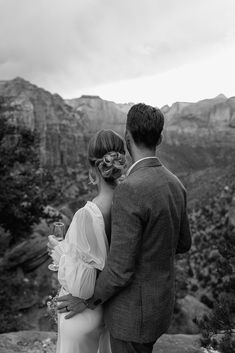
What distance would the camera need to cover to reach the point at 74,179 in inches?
2132

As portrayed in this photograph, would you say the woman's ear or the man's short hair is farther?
the woman's ear

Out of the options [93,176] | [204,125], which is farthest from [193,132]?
[93,176]

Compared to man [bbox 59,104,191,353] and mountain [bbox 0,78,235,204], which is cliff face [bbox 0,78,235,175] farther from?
man [bbox 59,104,191,353]

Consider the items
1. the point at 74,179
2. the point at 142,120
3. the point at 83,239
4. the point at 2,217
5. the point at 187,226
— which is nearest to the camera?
the point at 142,120

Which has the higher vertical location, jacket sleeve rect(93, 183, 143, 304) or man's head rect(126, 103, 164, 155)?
man's head rect(126, 103, 164, 155)

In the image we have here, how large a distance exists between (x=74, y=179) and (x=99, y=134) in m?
51.8

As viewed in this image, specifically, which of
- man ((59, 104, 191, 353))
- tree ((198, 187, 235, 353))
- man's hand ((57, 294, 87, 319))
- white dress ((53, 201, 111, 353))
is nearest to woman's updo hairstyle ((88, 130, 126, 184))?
man ((59, 104, 191, 353))

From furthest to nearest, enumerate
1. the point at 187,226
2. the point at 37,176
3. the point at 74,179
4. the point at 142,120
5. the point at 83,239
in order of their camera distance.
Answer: the point at 74,179 < the point at 37,176 < the point at 187,226 < the point at 83,239 < the point at 142,120

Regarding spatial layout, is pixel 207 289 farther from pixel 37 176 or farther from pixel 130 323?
pixel 130 323

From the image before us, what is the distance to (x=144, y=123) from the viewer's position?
2441mm

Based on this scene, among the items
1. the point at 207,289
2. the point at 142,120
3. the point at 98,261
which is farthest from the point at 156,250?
the point at 207,289

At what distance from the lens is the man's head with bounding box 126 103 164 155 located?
8.04 ft

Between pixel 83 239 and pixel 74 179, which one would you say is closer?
pixel 83 239

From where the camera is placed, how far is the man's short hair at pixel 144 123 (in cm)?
245
